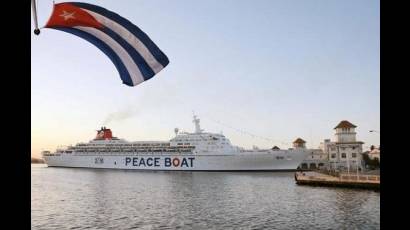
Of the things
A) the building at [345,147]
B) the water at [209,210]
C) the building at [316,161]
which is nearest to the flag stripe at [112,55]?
the water at [209,210]

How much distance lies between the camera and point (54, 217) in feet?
77.2

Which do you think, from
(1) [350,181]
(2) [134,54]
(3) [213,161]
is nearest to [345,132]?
(3) [213,161]

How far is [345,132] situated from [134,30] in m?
80.3

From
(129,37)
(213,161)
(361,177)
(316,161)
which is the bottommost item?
(316,161)

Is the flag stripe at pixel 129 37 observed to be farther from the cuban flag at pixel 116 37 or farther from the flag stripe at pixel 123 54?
the flag stripe at pixel 123 54

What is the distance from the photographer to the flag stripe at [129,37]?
4.60m

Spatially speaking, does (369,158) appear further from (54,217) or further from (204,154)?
(54,217)

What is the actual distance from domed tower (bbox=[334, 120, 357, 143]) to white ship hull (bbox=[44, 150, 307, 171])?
11.7 metres

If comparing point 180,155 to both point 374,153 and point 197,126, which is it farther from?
point 374,153

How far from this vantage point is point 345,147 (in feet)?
253

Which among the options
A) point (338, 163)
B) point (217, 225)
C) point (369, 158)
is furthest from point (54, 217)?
point (369, 158)

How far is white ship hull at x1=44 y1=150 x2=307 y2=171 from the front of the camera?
234ft

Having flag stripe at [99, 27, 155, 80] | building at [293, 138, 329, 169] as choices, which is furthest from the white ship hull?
flag stripe at [99, 27, 155, 80]
